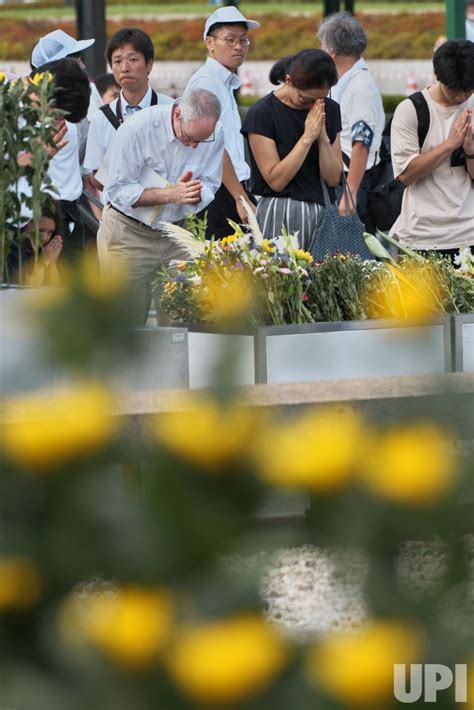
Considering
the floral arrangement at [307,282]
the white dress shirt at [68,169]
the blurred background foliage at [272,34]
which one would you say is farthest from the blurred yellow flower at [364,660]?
the blurred background foliage at [272,34]

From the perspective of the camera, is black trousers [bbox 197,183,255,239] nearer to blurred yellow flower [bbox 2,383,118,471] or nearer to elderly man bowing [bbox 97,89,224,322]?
elderly man bowing [bbox 97,89,224,322]

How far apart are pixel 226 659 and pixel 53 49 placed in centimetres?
614

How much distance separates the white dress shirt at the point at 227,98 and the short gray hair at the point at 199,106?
36.0 inches

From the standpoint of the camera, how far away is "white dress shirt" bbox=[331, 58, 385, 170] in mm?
6781

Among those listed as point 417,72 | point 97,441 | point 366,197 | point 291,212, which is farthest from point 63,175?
point 417,72

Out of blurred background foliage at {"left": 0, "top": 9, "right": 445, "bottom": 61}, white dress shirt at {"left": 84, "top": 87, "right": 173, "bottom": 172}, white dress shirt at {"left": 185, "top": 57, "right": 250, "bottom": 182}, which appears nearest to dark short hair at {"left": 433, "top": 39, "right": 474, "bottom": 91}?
white dress shirt at {"left": 185, "top": 57, "right": 250, "bottom": 182}

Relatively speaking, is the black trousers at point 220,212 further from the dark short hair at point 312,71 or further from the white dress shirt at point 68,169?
the dark short hair at point 312,71

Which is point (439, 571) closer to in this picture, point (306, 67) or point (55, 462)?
point (55, 462)

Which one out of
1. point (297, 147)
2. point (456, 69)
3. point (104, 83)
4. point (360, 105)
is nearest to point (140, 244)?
point (297, 147)

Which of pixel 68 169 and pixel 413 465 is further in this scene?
pixel 68 169

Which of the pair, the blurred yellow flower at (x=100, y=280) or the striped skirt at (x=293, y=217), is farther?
the striped skirt at (x=293, y=217)

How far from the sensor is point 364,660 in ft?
2.72

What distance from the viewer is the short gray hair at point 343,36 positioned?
6898 mm

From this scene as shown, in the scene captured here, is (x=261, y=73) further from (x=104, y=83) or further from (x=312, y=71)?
(x=312, y=71)
